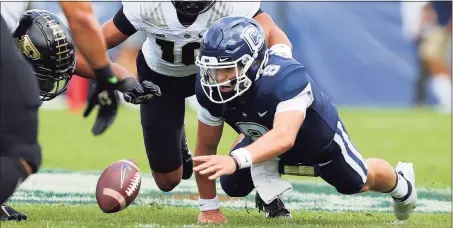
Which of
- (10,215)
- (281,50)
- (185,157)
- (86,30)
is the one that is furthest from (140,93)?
(185,157)

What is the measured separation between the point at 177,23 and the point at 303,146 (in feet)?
2.98

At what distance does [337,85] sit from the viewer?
14.7 m

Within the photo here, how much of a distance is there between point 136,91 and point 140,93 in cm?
4

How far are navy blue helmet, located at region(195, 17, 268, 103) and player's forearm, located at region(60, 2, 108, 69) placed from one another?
55 cm

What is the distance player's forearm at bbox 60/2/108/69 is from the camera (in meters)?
3.29

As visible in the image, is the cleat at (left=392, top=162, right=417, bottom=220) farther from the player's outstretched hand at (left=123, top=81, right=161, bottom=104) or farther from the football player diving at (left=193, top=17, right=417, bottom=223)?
the player's outstretched hand at (left=123, top=81, right=161, bottom=104)

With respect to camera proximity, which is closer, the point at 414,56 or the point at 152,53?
the point at 152,53

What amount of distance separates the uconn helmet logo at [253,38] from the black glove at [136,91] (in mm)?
442

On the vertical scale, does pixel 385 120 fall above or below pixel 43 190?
below

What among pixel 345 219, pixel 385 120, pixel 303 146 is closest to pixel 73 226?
pixel 303 146

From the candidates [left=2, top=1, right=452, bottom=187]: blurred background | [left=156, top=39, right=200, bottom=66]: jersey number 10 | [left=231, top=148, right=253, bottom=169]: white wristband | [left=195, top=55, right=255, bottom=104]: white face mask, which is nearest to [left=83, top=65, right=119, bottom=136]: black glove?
[left=195, top=55, right=255, bottom=104]: white face mask

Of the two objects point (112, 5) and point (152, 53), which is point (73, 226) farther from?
point (112, 5)

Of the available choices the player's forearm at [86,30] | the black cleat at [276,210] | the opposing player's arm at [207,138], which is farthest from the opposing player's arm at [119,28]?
the player's forearm at [86,30]

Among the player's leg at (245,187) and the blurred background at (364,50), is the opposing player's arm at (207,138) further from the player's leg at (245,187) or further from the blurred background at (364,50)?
the blurred background at (364,50)
